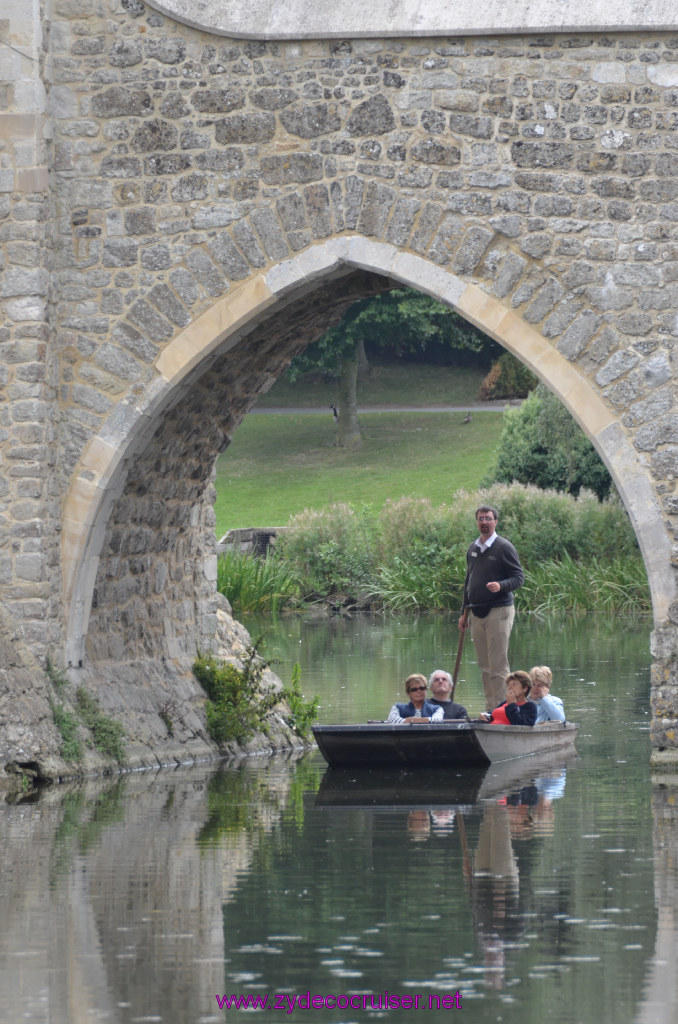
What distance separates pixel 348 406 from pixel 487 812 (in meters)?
30.5

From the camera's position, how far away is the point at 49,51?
38.1ft

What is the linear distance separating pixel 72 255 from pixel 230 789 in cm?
350

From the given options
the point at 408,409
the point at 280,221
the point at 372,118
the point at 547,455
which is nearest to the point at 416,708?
the point at 280,221

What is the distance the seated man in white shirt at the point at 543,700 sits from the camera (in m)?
12.0

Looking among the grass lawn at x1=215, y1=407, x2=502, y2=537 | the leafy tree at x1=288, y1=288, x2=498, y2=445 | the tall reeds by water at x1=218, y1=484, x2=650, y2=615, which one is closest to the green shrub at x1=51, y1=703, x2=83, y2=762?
the tall reeds by water at x1=218, y1=484, x2=650, y2=615

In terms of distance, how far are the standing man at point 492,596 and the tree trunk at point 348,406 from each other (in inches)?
1029

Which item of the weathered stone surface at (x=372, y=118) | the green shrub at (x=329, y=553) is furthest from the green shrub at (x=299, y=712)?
the green shrub at (x=329, y=553)

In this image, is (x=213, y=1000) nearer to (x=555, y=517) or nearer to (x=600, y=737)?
(x=600, y=737)

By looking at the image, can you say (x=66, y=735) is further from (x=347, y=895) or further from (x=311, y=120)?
(x=347, y=895)

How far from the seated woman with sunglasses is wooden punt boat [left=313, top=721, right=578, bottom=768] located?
0.98 ft

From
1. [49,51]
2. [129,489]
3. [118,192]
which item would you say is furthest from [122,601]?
[49,51]

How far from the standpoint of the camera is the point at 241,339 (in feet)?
38.9

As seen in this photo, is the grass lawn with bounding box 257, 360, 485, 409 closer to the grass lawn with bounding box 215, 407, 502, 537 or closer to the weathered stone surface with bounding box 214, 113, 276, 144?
the grass lawn with bounding box 215, 407, 502, 537

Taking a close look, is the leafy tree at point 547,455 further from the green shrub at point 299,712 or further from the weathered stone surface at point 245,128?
the weathered stone surface at point 245,128
